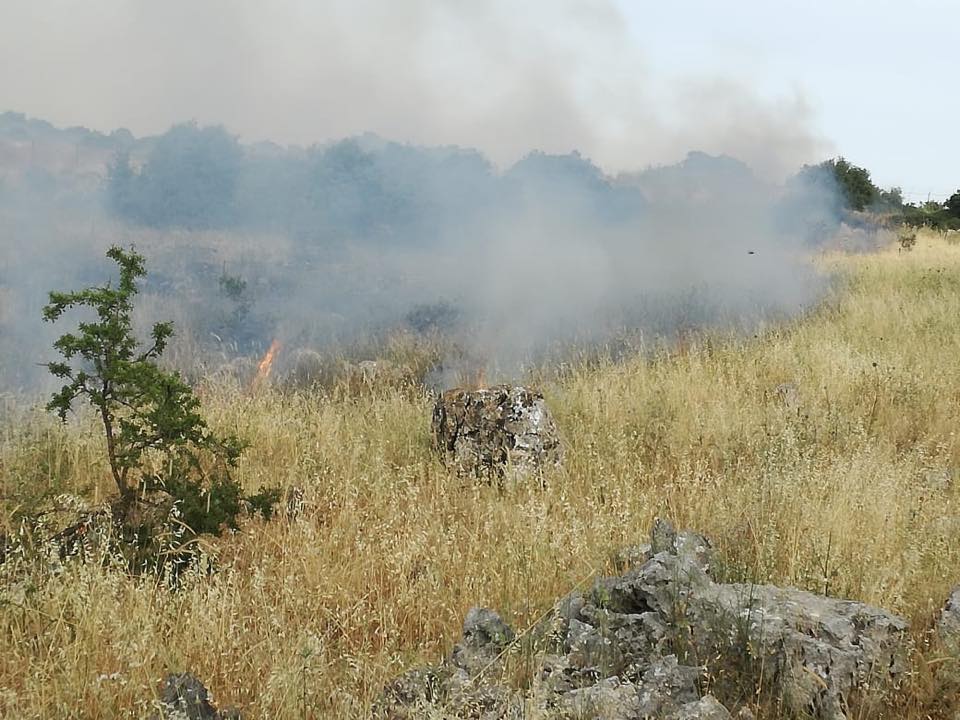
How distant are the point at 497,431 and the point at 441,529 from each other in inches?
54.6

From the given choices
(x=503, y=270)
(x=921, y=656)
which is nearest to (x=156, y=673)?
(x=921, y=656)

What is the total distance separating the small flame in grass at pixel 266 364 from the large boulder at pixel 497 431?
3.18 metres

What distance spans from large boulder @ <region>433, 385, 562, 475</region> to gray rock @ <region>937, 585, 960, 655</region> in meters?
2.51

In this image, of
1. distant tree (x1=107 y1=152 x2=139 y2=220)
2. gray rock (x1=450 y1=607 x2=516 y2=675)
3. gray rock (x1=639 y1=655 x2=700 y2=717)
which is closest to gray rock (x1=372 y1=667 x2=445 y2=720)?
gray rock (x1=450 y1=607 x2=516 y2=675)

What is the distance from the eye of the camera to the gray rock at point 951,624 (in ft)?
8.21

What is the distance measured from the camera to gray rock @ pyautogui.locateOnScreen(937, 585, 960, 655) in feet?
8.21

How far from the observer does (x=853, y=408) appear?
6.01 metres

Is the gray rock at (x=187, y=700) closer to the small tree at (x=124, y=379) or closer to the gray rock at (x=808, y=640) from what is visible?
the small tree at (x=124, y=379)

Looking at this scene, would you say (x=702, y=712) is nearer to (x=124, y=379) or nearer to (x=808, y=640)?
(x=808, y=640)

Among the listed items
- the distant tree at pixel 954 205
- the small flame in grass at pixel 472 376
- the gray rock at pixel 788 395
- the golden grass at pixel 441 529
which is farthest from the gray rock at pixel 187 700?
the distant tree at pixel 954 205

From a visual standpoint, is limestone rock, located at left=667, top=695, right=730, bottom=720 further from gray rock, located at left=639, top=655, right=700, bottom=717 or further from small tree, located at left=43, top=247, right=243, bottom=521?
small tree, located at left=43, top=247, right=243, bottom=521

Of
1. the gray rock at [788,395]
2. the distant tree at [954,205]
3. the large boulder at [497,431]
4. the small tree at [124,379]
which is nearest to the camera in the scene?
the small tree at [124,379]

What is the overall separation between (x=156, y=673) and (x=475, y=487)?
2.07m

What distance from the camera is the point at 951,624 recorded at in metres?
2.60
